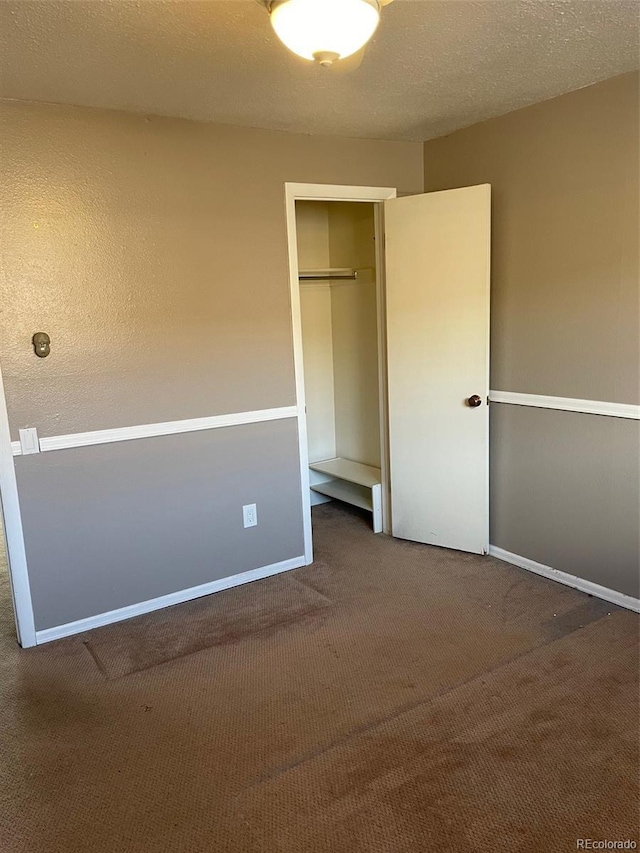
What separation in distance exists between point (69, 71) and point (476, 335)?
2.22 metres

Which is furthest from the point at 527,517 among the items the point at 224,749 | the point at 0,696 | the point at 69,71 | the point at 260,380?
the point at 69,71

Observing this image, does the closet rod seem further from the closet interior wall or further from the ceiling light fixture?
the ceiling light fixture

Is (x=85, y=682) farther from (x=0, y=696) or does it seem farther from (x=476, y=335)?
(x=476, y=335)

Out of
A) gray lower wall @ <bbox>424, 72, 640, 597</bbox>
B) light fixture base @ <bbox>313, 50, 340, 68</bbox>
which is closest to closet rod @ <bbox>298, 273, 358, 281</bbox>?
gray lower wall @ <bbox>424, 72, 640, 597</bbox>

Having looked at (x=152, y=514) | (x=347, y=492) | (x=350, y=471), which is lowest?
(x=347, y=492)

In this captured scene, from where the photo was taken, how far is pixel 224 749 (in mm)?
2045

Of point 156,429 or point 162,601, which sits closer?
point 156,429

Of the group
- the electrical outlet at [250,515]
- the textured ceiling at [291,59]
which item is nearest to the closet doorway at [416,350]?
the electrical outlet at [250,515]

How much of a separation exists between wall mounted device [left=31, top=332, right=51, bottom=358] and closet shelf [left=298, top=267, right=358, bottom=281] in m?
2.01

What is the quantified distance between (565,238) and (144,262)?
6.60 ft

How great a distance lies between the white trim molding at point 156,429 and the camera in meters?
2.72

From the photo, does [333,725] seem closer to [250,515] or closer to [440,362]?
[250,515]

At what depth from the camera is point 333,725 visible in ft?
7.02

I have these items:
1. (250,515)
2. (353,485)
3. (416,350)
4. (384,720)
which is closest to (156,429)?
(250,515)
